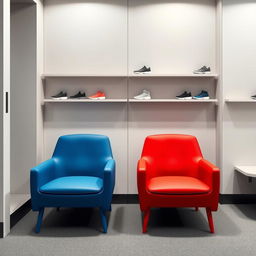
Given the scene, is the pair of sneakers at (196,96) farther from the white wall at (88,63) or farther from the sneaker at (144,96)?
the white wall at (88,63)

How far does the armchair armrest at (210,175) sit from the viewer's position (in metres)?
2.79

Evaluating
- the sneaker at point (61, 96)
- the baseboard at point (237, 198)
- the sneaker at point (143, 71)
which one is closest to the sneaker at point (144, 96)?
the sneaker at point (143, 71)

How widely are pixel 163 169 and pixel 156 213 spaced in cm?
48

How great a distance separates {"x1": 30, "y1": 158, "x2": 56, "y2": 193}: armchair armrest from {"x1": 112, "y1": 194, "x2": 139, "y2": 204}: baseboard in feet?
2.97

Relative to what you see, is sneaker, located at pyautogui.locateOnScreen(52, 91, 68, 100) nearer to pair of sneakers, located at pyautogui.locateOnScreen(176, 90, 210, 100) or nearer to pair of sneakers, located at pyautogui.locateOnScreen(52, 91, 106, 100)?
pair of sneakers, located at pyautogui.locateOnScreen(52, 91, 106, 100)

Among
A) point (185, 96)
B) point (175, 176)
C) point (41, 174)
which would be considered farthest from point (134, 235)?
point (185, 96)

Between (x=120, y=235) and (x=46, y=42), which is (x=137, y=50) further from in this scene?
(x=120, y=235)

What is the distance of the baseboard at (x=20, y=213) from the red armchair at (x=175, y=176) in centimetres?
123

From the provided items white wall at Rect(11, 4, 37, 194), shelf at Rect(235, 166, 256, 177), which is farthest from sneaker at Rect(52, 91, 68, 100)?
shelf at Rect(235, 166, 256, 177)

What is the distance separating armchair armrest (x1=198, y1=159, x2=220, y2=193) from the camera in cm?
279

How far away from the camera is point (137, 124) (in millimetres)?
3824

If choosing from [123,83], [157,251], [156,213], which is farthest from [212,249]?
[123,83]

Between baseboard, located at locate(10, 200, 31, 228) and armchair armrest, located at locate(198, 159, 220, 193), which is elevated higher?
armchair armrest, located at locate(198, 159, 220, 193)

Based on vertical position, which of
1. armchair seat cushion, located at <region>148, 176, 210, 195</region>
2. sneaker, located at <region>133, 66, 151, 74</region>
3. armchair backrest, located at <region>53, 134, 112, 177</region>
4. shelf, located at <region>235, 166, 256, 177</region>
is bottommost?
armchair seat cushion, located at <region>148, 176, 210, 195</region>
